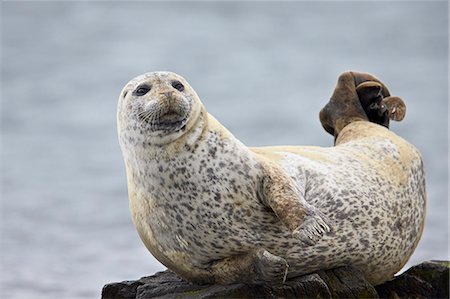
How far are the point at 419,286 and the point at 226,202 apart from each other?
1.99 meters

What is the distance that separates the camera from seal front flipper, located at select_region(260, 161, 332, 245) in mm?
8211

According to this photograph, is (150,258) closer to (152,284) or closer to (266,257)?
(152,284)

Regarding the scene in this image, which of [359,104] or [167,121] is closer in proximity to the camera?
[167,121]

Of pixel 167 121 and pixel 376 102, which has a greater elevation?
pixel 376 102

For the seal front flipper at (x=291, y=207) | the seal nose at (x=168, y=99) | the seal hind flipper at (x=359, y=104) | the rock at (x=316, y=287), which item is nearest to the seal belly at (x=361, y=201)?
the rock at (x=316, y=287)

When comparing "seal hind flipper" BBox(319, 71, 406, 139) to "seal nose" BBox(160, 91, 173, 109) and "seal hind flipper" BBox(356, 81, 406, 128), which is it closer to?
"seal hind flipper" BBox(356, 81, 406, 128)

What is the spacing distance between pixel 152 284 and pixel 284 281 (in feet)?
3.75

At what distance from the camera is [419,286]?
9.64 metres

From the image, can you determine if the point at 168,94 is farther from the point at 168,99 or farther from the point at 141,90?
the point at 141,90

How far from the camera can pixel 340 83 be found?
1093cm

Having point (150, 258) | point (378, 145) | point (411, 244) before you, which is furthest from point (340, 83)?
point (150, 258)

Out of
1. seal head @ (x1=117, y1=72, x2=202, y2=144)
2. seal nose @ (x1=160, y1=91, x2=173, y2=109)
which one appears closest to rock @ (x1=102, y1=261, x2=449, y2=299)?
seal head @ (x1=117, y1=72, x2=202, y2=144)

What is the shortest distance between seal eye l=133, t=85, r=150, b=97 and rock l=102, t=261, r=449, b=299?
1457 mm

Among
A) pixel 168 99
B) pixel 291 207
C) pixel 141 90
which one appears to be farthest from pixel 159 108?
pixel 291 207
